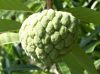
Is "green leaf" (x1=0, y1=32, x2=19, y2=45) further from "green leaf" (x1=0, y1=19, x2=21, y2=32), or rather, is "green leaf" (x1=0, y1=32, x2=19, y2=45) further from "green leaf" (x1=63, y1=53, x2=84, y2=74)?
"green leaf" (x1=63, y1=53, x2=84, y2=74)

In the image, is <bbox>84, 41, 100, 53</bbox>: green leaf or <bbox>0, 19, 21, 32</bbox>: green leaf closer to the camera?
<bbox>0, 19, 21, 32</bbox>: green leaf

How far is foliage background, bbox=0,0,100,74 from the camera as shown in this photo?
1816mm

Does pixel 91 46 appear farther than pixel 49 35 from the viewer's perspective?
Yes

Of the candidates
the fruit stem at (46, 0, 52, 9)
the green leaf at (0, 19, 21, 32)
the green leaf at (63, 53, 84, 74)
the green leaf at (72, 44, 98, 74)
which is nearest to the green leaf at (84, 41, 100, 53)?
the green leaf at (63, 53, 84, 74)

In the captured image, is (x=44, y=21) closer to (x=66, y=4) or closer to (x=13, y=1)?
(x=13, y=1)

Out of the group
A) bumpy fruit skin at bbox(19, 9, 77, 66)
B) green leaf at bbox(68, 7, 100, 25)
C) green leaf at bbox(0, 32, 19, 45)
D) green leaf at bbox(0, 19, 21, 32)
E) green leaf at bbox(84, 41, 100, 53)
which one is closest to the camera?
bumpy fruit skin at bbox(19, 9, 77, 66)

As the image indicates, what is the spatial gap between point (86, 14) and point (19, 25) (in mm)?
358

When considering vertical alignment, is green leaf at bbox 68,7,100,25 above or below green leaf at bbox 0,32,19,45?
below

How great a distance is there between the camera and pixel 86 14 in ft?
5.91

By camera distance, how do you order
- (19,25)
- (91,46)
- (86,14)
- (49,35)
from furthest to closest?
(91,46) < (19,25) < (86,14) < (49,35)

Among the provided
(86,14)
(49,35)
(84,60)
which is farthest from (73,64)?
(49,35)

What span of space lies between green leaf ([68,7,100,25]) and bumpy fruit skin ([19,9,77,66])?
0.58ft

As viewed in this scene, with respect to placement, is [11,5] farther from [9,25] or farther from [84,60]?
[84,60]

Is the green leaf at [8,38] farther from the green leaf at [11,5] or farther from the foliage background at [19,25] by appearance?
the green leaf at [11,5]
